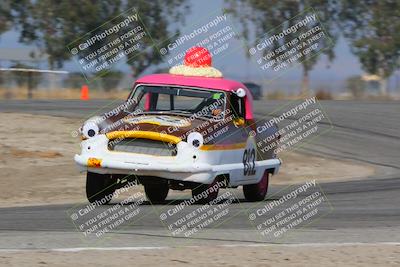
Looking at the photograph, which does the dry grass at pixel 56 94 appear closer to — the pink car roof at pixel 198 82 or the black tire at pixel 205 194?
the pink car roof at pixel 198 82

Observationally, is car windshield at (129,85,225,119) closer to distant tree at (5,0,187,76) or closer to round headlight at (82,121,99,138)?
round headlight at (82,121,99,138)

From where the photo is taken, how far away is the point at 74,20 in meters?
66.0

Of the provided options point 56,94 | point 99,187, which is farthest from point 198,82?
point 56,94

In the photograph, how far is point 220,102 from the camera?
44.3 feet

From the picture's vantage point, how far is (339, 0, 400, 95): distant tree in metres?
68.8

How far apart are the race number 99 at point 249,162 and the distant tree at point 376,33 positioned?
55484 mm

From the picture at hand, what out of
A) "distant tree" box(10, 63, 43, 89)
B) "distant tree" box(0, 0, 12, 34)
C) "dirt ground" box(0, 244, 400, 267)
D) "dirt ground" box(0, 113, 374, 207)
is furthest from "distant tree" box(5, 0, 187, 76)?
"dirt ground" box(0, 244, 400, 267)

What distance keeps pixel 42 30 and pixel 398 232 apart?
190 ft

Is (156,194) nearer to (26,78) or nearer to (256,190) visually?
(256,190)

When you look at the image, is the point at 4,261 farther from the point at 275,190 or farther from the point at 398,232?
the point at 275,190

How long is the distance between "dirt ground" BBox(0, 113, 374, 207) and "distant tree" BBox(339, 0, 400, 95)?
45279mm

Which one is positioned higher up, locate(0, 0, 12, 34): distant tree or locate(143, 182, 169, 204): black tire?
locate(0, 0, 12, 34): distant tree

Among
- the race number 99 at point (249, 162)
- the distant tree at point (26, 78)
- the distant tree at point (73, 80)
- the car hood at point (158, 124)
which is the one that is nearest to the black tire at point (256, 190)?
the race number 99 at point (249, 162)

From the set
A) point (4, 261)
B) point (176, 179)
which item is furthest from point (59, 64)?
point (4, 261)
